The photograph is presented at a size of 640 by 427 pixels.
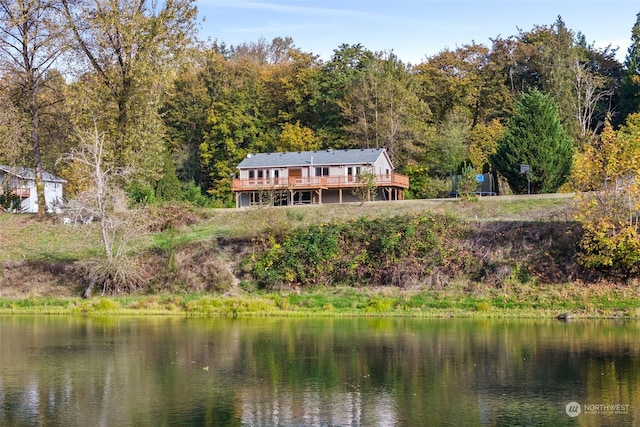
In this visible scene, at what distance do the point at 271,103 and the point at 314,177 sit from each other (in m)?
23.1

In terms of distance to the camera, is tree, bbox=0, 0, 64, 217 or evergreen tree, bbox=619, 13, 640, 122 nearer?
tree, bbox=0, 0, 64, 217

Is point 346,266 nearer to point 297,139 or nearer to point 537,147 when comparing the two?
point 537,147

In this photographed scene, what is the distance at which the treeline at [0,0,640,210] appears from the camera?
2473 inches

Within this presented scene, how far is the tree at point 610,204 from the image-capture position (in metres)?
47.8

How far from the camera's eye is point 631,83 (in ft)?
302

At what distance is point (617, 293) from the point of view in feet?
156

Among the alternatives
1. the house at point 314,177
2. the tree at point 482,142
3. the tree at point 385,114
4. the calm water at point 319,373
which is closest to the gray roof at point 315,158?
the house at point 314,177

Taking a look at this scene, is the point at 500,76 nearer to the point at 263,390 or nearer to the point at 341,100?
the point at 341,100

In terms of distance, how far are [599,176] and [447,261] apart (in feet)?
33.3

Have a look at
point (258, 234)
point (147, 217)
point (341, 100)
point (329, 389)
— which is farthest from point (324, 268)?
point (341, 100)

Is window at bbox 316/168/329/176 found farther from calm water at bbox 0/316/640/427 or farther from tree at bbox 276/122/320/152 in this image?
calm water at bbox 0/316/640/427

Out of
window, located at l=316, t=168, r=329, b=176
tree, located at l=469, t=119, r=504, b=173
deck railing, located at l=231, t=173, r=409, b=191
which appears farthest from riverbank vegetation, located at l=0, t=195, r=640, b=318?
tree, located at l=469, t=119, r=504, b=173

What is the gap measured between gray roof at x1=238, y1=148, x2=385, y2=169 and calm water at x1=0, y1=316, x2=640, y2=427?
130 feet

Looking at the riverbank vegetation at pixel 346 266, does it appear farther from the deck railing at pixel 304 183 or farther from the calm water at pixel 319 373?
the deck railing at pixel 304 183
